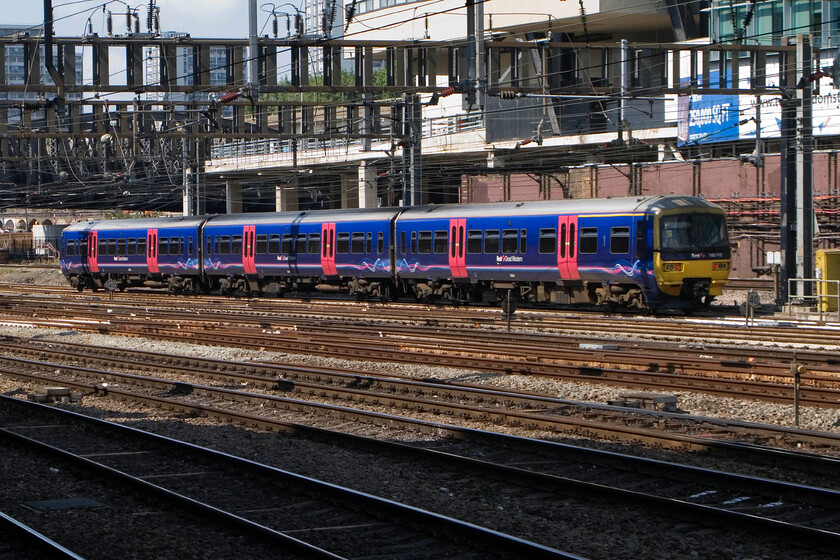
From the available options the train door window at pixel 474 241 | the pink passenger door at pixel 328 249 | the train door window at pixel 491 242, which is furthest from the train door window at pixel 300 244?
the train door window at pixel 491 242

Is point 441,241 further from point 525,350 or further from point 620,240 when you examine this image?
point 525,350

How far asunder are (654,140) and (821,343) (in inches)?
1285

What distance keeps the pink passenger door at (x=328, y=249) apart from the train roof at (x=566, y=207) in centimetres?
326

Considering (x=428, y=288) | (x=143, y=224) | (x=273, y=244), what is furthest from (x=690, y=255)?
(x=143, y=224)

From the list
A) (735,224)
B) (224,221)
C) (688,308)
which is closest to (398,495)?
(688,308)

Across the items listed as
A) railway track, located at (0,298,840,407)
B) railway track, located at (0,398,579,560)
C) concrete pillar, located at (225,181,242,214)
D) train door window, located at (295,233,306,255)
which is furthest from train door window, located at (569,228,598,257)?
concrete pillar, located at (225,181,242,214)

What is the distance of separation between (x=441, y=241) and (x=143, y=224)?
16454mm

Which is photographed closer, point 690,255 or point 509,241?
point 690,255

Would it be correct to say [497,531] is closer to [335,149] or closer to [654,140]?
[654,140]

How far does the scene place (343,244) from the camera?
33.6 m

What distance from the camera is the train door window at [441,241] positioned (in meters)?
30.1

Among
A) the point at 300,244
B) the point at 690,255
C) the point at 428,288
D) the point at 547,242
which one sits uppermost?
the point at 300,244

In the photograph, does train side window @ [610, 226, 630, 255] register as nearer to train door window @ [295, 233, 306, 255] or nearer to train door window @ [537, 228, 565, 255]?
train door window @ [537, 228, 565, 255]

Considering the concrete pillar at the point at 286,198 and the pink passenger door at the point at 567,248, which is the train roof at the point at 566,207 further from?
the concrete pillar at the point at 286,198
